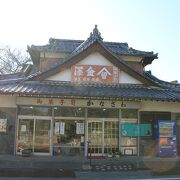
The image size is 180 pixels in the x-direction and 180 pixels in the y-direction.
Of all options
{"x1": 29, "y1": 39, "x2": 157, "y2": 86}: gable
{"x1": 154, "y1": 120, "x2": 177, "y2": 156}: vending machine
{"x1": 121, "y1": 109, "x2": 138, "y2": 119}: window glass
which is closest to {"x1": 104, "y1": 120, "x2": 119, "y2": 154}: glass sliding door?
{"x1": 121, "y1": 109, "x2": 138, "y2": 119}: window glass

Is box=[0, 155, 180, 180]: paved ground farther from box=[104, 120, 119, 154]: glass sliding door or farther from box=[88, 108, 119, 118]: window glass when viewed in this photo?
box=[88, 108, 119, 118]: window glass

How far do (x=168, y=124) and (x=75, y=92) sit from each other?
5832 millimetres

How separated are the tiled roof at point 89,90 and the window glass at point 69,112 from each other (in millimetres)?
1292

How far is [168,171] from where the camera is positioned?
49.5 feet

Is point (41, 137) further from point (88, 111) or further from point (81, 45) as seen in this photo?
point (81, 45)

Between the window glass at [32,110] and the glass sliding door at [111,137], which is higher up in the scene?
the window glass at [32,110]

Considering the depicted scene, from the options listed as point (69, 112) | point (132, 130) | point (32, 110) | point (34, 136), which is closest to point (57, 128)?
point (69, 112)

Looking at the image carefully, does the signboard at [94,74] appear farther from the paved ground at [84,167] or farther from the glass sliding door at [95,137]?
the paved ground at [84,167]

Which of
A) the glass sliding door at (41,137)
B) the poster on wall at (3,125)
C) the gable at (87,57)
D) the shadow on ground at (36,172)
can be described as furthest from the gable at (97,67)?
the shadow on ground at (36,172)

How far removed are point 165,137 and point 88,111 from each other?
467cm

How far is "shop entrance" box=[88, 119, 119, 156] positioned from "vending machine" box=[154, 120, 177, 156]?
235 cm

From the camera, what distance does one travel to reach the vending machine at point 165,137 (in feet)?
64.5

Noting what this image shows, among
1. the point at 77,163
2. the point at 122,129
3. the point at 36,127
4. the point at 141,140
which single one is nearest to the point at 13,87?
the point at 36,127

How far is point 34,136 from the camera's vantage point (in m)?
19.4
